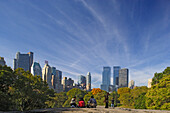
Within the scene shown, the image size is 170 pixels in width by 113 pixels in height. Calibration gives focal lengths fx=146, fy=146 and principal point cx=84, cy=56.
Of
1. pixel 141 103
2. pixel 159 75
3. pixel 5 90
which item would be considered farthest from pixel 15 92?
pixel 159 75

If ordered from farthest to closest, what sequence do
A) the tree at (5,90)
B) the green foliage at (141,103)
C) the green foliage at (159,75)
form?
the green foliage at (159,75)
the green foliage at (141,103)
the tree at (5,90)

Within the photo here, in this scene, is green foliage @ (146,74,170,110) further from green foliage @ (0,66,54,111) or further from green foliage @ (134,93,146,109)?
green foliage @ (0,66,54,111)

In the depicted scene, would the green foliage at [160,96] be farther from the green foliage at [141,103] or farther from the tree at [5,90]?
the tree at [5,90]

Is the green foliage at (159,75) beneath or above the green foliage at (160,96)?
above

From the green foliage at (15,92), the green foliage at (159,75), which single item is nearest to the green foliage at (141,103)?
the green foliage at (159,75)

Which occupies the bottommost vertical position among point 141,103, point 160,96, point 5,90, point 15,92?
point 141,103

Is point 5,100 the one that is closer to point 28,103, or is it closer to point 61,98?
point 28,103

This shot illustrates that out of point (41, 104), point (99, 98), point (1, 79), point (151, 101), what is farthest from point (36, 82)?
point (99, 98)

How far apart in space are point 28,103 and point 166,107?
93.8ft

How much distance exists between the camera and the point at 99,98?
6669cm

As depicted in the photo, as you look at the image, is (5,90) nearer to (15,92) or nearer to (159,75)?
(15,92)

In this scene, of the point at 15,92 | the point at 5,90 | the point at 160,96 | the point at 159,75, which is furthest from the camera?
the point at 159,75

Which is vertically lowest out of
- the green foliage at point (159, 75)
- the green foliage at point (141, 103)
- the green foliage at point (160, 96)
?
the green foliage at point (141, 103)

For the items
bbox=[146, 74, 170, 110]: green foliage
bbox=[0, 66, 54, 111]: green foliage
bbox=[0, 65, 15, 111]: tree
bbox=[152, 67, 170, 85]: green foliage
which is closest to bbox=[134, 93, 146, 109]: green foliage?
bbox=[152, 67, 170, 85]: green foliage
